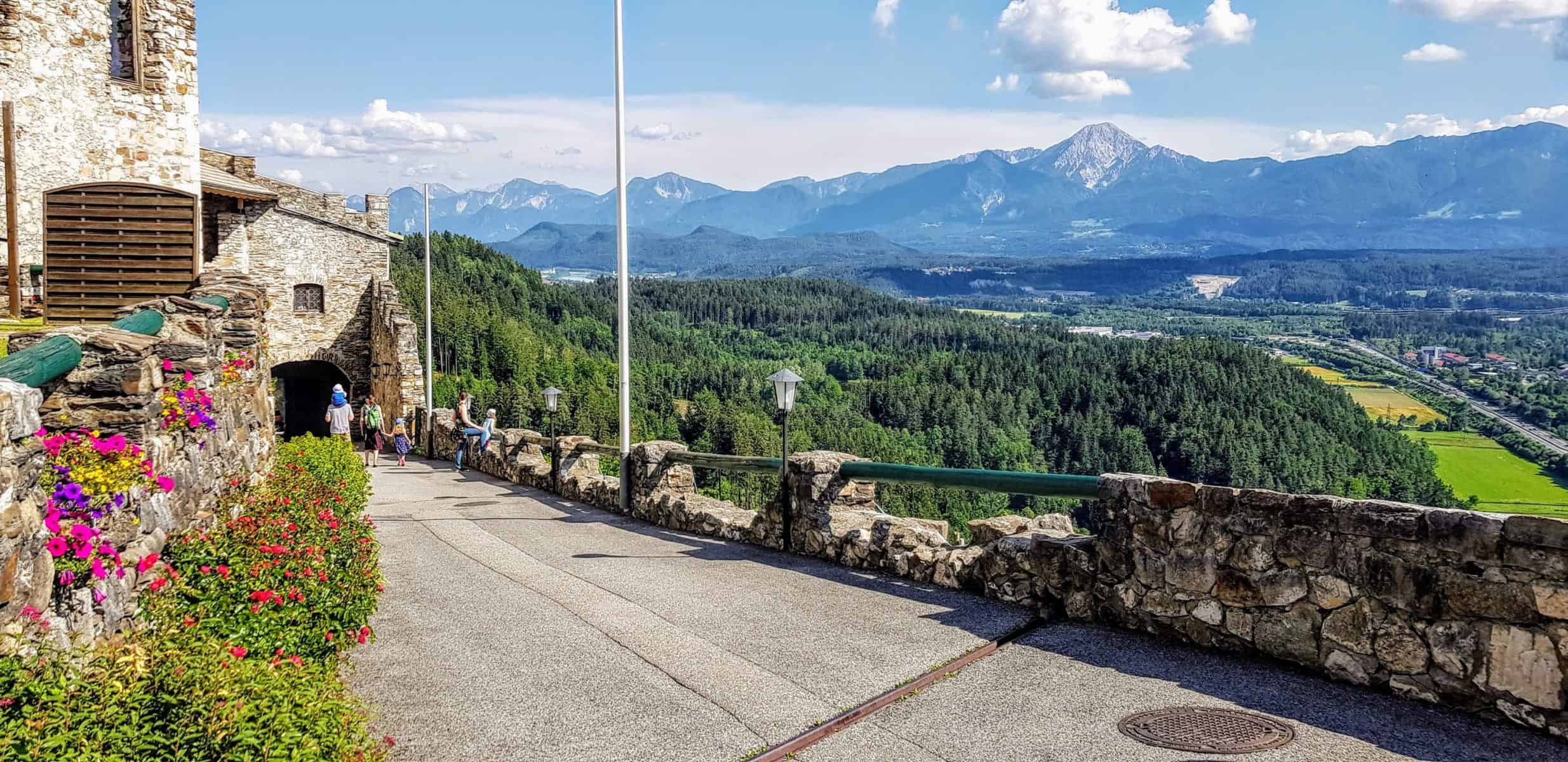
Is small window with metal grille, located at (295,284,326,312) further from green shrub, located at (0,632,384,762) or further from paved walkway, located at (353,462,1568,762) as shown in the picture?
green shrub, located at (0,632,384,762)

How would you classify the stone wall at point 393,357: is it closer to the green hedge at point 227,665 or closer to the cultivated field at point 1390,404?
the green hedge at point 227,665

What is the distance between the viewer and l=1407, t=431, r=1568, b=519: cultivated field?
236ft

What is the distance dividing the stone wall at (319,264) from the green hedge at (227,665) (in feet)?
88.8

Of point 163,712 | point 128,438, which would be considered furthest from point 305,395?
point 163,712

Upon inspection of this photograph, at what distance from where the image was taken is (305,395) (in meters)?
37.2

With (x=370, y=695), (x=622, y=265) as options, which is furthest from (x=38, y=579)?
(x=622, y=265)

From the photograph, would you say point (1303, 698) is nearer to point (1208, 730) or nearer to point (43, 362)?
point (1208, 730)

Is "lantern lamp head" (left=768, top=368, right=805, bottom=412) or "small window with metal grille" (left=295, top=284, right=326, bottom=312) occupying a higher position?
"small window with metal grille" (left=295, top=284, right=326, bottom=312)

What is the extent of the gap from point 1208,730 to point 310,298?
3237 cm

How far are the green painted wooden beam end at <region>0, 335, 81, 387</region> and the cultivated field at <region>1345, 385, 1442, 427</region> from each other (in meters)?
118

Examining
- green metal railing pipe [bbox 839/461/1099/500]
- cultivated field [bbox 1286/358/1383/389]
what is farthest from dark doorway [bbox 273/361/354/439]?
cultivated field [bbox 1286/358/1383/389]

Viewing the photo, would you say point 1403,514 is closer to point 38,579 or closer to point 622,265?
point 38,579

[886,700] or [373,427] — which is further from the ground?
[886,700]

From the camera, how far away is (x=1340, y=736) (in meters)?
5.32
